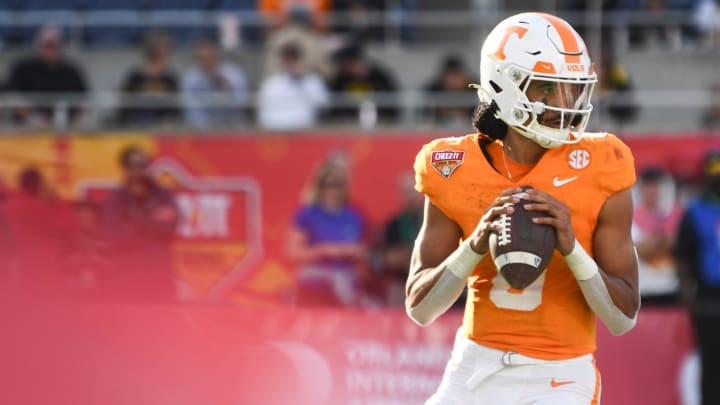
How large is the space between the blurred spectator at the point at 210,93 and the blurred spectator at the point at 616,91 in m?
2.87

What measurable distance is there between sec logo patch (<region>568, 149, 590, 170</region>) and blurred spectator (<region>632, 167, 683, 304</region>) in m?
5.29

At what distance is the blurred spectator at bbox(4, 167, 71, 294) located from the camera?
31.1 ft

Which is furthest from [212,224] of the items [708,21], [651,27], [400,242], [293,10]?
[708,21]

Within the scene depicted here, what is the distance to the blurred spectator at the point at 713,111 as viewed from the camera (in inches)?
384

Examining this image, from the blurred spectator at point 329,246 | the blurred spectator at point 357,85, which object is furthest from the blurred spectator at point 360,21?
the blurred spectator at point 329,246

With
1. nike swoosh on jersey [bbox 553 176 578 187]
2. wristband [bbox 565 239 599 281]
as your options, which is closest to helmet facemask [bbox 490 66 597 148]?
nike swoosh on jersey [bbox 553 176 578 187]

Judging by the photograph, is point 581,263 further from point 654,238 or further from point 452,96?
point 452,96

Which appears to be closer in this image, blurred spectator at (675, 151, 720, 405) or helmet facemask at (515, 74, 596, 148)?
helmet facemask at (515, 74, 596, 148)

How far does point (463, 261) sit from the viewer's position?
3740mm

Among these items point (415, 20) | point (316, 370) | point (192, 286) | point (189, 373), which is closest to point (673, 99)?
point (415, 20)

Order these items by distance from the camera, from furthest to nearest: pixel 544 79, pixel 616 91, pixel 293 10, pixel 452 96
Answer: pixel 293 10
pixel 616 91
pixel 452 96
pixel 544 79

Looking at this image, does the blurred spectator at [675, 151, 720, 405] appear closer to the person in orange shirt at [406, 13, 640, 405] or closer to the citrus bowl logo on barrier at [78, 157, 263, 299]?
the citrus bowl logo on barrier at [78, 157, 263, 299]

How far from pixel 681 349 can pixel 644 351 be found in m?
0.31

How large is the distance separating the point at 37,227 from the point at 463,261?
255 inches
